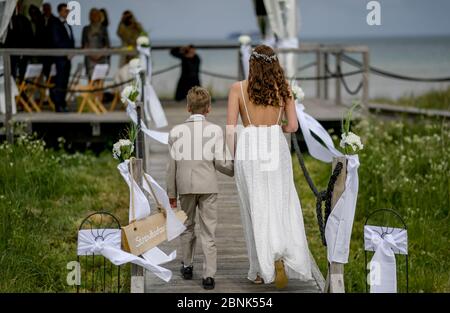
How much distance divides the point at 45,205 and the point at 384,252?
4862 millimetres

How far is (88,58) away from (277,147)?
814cm

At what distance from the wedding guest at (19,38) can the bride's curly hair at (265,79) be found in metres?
7.46

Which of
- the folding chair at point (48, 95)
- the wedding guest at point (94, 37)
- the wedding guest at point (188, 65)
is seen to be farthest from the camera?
the wedding guest at point (188, 65)

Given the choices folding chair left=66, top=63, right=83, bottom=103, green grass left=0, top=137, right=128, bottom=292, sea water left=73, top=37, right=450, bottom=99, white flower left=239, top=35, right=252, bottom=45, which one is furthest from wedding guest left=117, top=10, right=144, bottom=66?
sea water left=73, top=37, right=450, bottom=99

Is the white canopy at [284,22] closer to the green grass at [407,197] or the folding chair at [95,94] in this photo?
the green grass at [407,197]

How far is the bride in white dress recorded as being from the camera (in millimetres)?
7074

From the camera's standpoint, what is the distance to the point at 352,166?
6.85 meters

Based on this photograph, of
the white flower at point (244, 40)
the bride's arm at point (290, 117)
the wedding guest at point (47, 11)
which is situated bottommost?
the bride's arm at point (290, 117)

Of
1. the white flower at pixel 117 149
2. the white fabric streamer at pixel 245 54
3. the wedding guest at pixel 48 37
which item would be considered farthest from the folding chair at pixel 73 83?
the white flower at pixel 117 149

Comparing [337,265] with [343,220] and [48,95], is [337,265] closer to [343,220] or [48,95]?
[343,220]

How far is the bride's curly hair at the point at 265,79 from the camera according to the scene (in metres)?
6.97

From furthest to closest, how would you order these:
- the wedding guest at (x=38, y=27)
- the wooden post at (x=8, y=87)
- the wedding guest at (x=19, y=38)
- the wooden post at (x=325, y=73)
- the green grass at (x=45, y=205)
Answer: the wooden post at (x=325, y=73) → the wedding guest at (x=38, y=27) → the wedding guest at (x=19, y=38) → the wooden post at (x=8, y=87) → the green grass at (x=45, y=205)

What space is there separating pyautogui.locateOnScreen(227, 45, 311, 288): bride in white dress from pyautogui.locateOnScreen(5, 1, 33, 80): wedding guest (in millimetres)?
7374

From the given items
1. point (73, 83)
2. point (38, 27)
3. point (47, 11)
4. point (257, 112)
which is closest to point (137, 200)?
point (257, 112)
